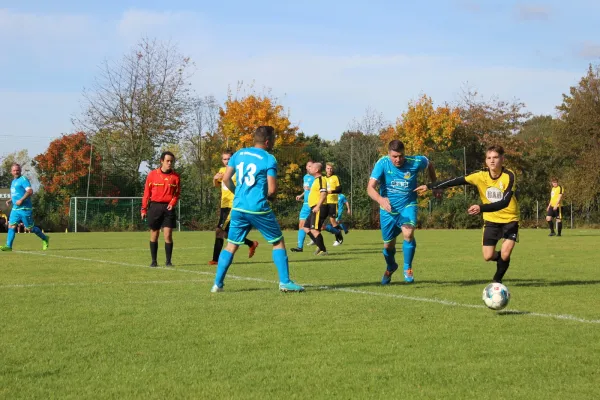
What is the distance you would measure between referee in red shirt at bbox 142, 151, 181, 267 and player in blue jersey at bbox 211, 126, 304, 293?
448cm

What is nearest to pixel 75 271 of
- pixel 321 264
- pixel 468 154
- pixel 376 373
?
pixel 321 264

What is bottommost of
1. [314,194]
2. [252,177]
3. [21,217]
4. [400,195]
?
[21,217]

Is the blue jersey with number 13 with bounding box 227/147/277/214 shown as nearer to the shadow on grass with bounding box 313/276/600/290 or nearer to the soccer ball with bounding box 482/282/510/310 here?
the shadow on grass with bounding box 313/276/600/290

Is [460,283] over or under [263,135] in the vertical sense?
under

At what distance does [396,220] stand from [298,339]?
477cm

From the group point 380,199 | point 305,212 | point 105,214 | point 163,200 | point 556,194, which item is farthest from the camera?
point 105,214

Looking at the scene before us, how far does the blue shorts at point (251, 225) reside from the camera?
29.0 ft

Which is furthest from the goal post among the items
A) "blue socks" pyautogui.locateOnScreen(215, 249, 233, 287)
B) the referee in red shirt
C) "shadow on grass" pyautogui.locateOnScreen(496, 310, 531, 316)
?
"shadow on grass" pyautogui.locateOnScreen(496, 310, 531, 316)

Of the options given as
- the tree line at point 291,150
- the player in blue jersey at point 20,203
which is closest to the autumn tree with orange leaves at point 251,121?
the tree line at point 291,150

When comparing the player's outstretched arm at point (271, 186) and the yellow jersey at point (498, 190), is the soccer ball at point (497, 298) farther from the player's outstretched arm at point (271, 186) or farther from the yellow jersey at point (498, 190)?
the player's outstretched arm at point (271, 186)

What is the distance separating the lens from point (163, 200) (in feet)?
43.8

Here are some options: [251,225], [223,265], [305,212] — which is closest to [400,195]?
[251,225]

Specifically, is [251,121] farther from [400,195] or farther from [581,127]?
[400,195]

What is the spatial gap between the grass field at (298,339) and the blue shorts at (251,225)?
2.17 feet
